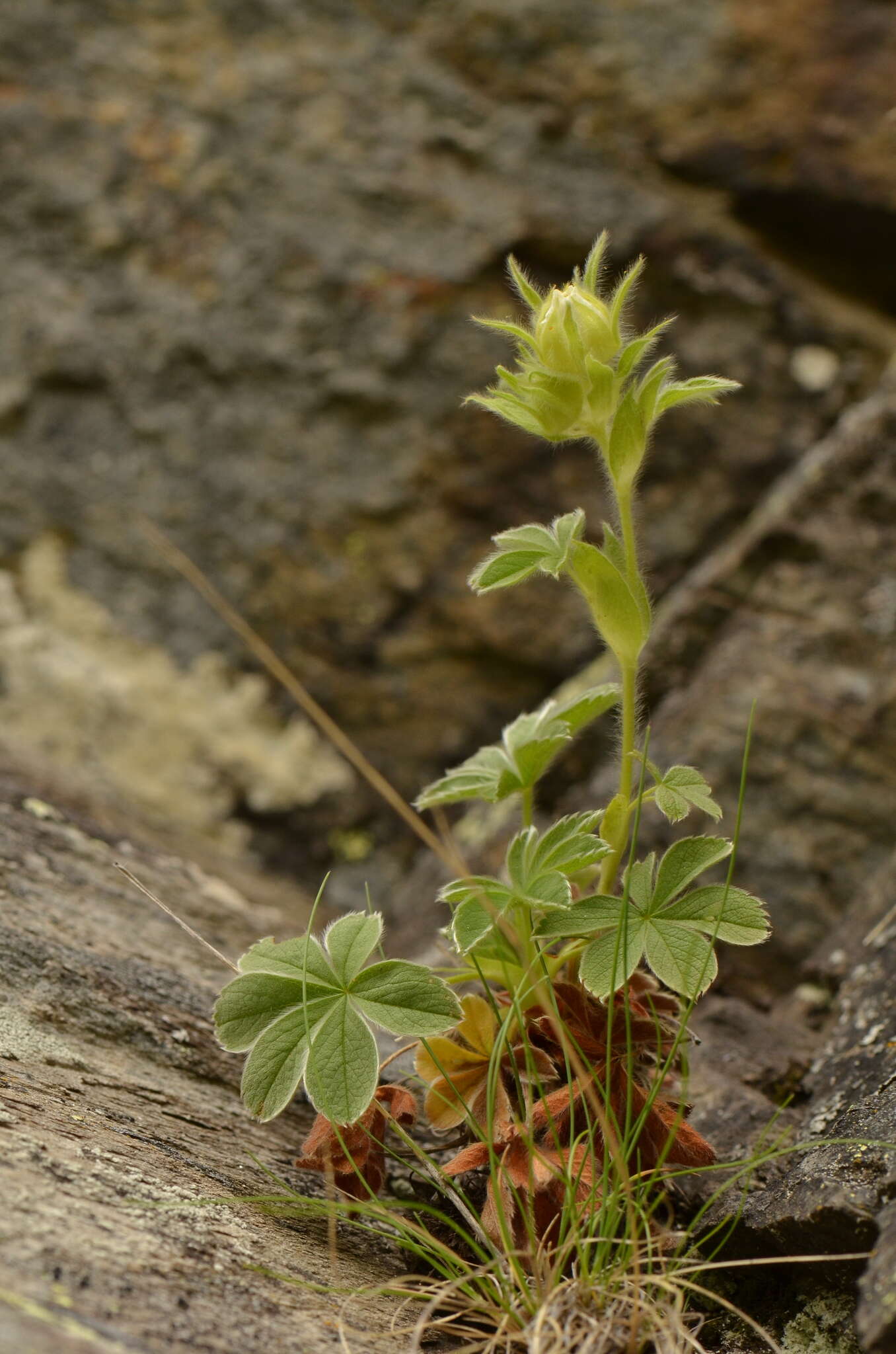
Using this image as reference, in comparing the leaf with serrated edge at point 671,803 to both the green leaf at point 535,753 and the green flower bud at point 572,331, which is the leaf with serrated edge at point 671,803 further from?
the green flower bud at point 572,331

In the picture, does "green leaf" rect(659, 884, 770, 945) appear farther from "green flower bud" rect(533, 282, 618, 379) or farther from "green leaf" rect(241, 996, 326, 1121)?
"green flower bud" rect(533, 282, 618, 379)

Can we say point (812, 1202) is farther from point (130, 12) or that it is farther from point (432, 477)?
point (130, 12)

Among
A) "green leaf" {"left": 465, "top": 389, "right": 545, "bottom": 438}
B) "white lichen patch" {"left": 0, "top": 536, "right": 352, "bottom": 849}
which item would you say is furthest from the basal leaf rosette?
"white lichen patch" {"left": 0, "top": 536, "right": 352, "bottom": 849}

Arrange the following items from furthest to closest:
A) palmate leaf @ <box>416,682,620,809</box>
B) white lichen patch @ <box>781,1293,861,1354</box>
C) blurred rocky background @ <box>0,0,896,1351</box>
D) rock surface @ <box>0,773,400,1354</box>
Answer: blurred rocky background @ <box>0,0,896,1351</box> → palmate leaf @ <box>416,682,620,809</box> → white lichen patch @ <box>781,1293,861,1354</box> → rock surface @ <box>0,773,400,1354</box>

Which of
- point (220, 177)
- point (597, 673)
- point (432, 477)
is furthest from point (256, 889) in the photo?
point (220, 177)

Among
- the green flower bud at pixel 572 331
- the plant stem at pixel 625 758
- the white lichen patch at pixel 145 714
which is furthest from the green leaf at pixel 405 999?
the white lichen patch at pixel 145 714

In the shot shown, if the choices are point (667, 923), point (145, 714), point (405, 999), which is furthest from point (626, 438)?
point (145, 714)
